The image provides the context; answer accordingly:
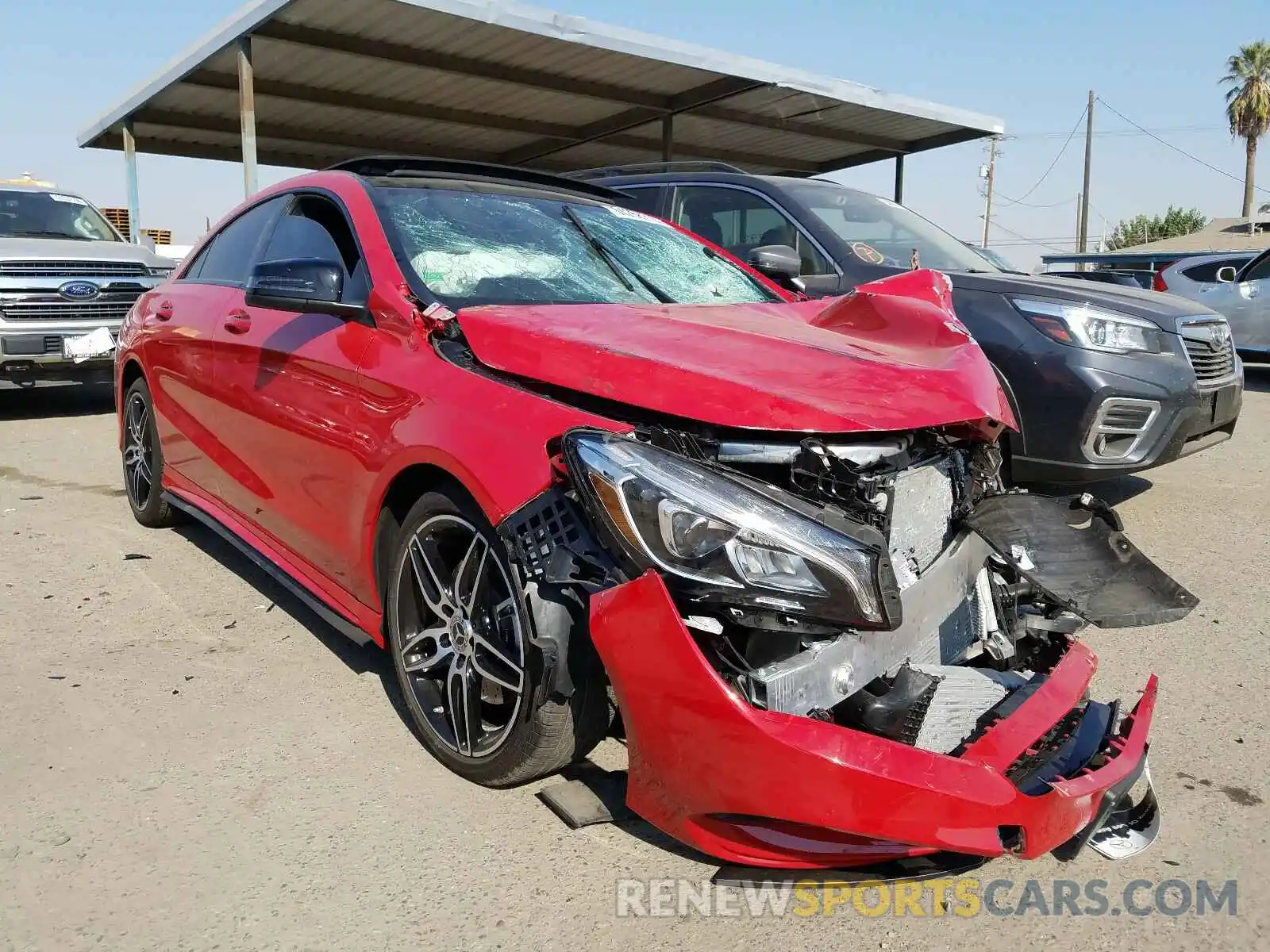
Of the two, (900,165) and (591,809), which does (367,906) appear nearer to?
(591,809)

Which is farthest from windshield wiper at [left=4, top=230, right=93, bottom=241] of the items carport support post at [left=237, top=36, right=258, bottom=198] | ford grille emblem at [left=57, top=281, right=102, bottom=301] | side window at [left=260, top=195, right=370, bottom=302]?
side window at [left=260, top=195, right=370, bottom=302]

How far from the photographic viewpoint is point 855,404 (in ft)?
6.72

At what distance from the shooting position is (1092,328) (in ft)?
14.8

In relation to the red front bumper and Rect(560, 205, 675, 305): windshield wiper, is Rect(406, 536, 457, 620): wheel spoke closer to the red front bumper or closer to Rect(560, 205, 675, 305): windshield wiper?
the red front bumper

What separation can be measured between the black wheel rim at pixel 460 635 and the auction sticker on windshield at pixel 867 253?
3.56m

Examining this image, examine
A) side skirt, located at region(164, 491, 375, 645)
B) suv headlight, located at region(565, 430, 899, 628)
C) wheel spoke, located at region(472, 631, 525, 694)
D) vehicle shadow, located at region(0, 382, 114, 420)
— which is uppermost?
suv headlight, located at region(565, 430, 899, 628)

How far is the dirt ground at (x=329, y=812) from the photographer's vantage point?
A: 1982 millimetres

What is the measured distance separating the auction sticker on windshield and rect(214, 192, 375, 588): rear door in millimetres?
3064

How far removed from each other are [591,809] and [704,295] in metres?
1.79

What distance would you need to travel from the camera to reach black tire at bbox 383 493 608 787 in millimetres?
2250

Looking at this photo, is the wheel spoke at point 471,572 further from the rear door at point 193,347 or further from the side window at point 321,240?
the rear door at point 193,347

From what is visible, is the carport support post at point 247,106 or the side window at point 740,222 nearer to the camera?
the side window at point 740,222

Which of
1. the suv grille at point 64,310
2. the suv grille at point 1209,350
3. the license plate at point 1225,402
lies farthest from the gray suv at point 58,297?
the license plate at point 1225,402

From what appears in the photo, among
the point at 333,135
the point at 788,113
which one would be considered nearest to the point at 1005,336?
the point at 788,113
